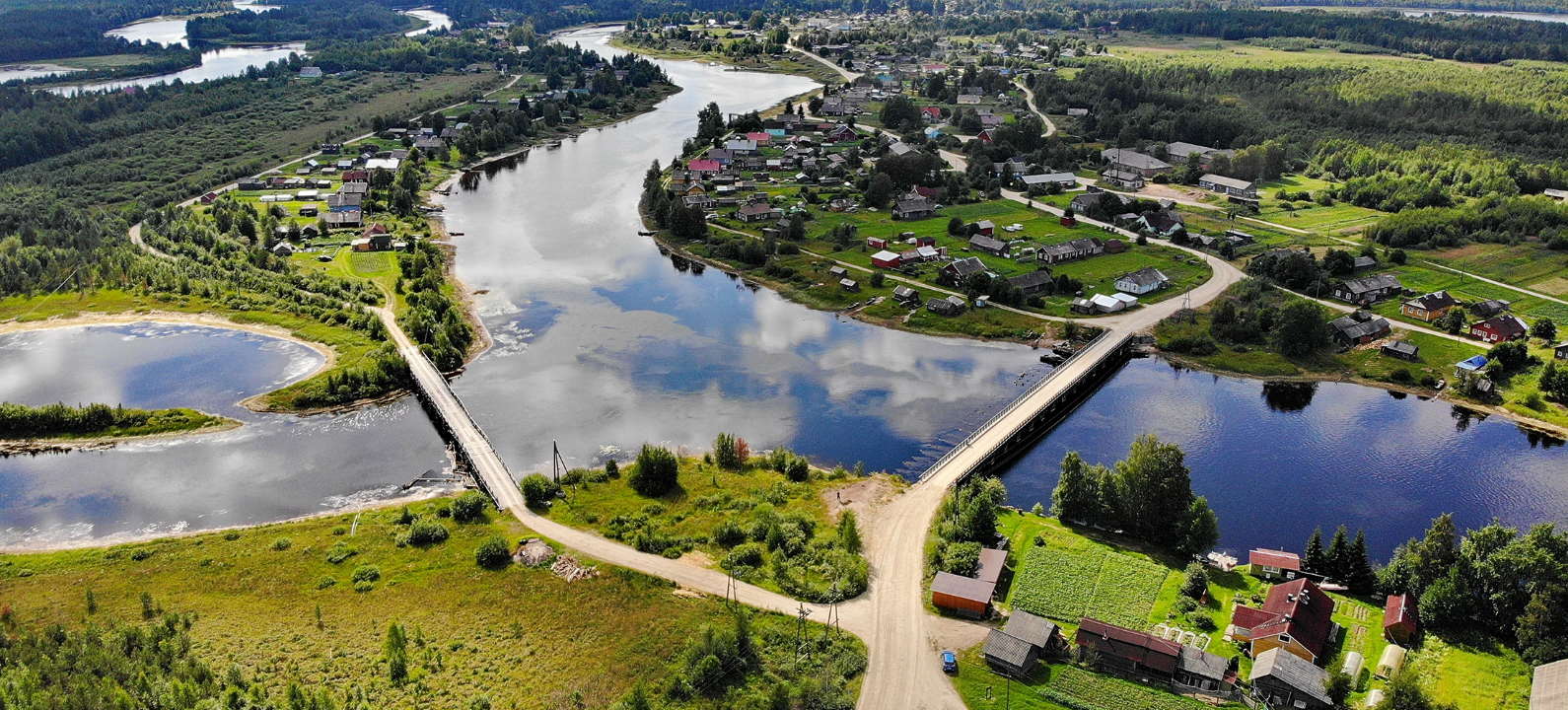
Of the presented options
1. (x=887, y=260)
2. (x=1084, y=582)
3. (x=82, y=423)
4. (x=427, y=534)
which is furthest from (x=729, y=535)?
(x=887, y=260)

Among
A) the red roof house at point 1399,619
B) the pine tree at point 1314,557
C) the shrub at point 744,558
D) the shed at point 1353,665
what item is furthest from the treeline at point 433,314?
the red roof house at point 1399,619

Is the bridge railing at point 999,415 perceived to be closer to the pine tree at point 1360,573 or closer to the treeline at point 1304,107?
the pine tree at point 1360,573

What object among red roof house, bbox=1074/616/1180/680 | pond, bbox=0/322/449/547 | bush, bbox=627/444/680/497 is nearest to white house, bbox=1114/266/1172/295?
bush, bbox=627/444/680/497

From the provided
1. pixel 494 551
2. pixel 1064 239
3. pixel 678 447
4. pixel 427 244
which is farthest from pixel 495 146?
pixel 494 551

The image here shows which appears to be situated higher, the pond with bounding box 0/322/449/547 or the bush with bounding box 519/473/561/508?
the bush with bounding box 519/473/561/508

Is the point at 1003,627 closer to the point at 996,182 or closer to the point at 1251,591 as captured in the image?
the point at 1251,591

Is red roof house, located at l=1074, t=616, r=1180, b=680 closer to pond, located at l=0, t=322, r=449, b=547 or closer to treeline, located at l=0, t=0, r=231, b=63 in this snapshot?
pond, located at l=0, t=322, r=449, b=547

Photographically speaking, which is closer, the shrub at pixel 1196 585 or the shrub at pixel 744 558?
the shrub at pixel 1196 585
